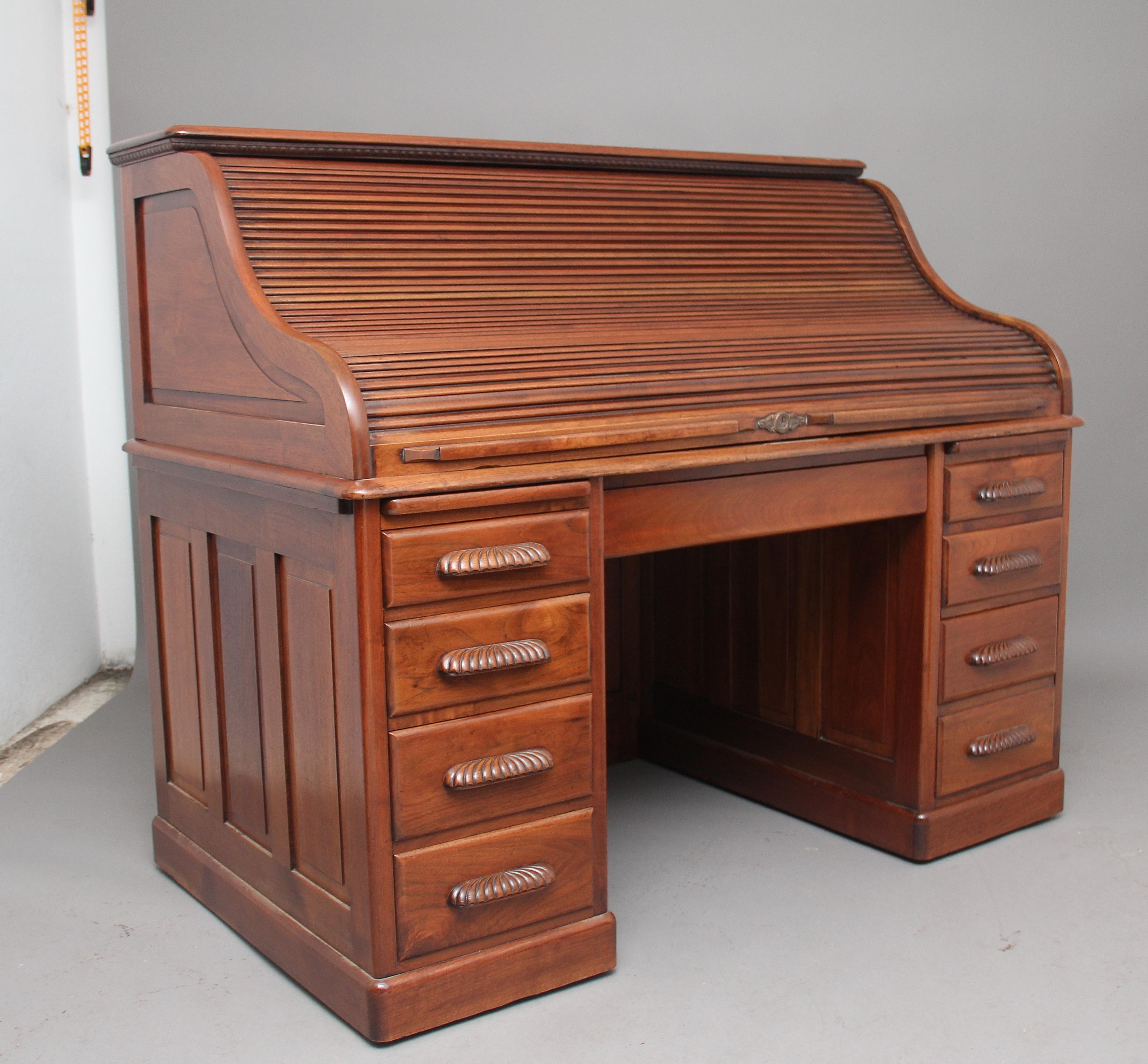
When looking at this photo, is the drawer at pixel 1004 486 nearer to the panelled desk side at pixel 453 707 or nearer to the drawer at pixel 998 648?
the panelled desk side at pixel 453 707

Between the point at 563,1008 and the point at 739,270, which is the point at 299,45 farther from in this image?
the point at 563,1008

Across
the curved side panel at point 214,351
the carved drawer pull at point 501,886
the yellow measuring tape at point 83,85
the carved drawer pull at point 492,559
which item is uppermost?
the yellow measuring tape at point 83,85

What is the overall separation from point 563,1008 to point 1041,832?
4.15ft

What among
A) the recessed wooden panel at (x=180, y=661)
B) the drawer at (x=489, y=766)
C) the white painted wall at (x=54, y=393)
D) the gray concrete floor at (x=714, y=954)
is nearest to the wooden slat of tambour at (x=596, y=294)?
the drawer at (x=489, y=766)

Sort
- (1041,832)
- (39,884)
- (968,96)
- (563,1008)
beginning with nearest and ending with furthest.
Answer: (563,1008) → (39,884) → (1041,832) → (968,96)

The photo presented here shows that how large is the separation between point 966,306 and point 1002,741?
3.22 feet

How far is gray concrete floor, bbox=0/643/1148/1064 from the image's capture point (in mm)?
2029

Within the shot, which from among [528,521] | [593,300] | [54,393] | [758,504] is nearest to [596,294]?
[593,300]

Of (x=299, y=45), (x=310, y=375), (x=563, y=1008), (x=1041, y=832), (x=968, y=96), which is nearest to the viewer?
(x=310, y=375)

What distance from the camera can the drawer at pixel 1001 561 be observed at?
265cm

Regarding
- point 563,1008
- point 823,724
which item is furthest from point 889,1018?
point 823,724

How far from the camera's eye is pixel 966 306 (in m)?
2.96

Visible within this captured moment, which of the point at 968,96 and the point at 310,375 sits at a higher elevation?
the point at 968,96

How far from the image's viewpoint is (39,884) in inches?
103
